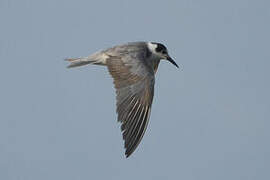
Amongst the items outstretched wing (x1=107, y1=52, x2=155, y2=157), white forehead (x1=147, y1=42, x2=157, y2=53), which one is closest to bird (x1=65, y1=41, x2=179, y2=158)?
outstretched wing (x1=107, y1=52, x2=155, y2=157)

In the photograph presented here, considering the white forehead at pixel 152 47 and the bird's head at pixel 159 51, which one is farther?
the bird's head at pixel 159 51

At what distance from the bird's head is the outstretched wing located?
1893 millimetres

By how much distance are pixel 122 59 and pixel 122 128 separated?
1.84 metres

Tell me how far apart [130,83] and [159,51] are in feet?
9.93

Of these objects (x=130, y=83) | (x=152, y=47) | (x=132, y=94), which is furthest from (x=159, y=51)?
(x=132, y=94)

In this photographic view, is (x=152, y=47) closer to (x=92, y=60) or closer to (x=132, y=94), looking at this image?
(x=92, y=60)

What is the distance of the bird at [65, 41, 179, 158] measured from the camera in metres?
16.0

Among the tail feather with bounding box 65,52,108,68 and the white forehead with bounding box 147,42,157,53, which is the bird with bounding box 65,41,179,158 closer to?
the tail feather with bounding box 65,52,108,68

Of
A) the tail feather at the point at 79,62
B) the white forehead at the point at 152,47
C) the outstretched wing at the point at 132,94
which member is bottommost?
the outstretched wing at the point at 132,94

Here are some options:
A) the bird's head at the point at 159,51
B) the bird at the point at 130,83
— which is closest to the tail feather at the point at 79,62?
the bird at the point at 130,83

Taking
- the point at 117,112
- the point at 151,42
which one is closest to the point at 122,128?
the point at 117,112

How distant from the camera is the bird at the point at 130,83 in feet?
52.6

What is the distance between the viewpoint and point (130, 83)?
16.6 m

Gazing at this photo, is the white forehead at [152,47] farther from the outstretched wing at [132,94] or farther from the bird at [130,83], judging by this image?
the outstretched wing at [132,94]
